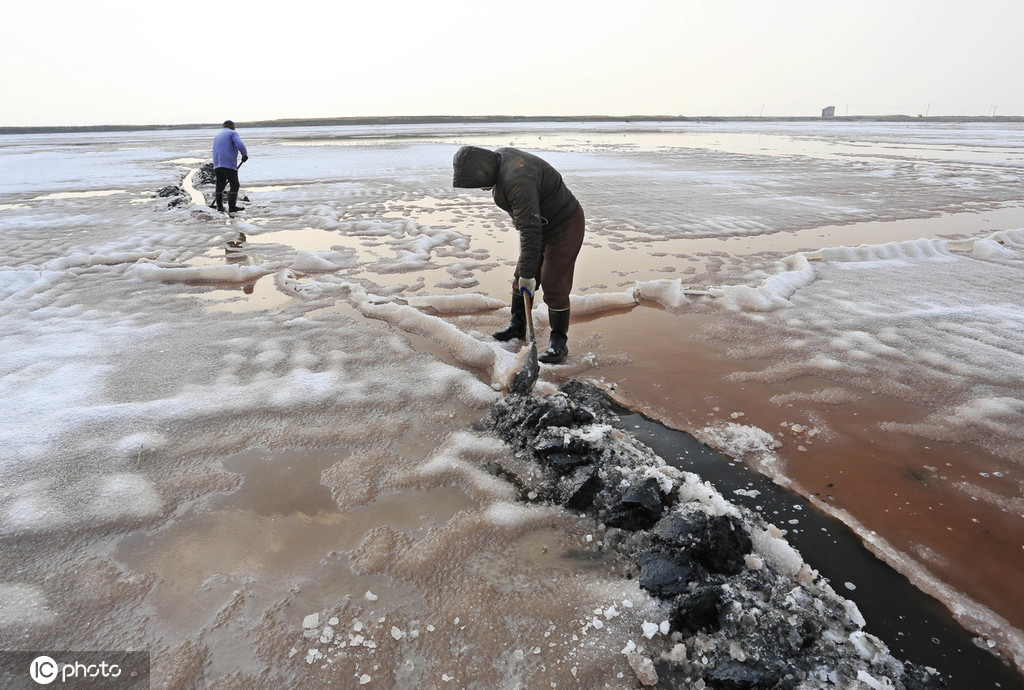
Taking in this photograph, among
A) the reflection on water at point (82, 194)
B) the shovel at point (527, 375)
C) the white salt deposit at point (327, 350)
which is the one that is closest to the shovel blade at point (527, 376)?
the shovel at point (527, 375)

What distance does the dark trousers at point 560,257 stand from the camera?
3.94 meters

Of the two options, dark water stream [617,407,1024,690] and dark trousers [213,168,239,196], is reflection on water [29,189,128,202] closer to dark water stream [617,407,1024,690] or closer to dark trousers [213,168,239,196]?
dark trousers [213,168,239,196]

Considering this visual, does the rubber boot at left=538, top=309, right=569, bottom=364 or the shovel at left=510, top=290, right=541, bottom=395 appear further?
the rubber boot at left=538, top=309, right=569, bottom=364

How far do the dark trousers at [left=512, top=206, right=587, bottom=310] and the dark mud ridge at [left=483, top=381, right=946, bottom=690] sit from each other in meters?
1.37

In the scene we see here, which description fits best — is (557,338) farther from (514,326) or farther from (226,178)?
(226,178)

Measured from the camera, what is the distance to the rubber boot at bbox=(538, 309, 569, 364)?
407 centimetres

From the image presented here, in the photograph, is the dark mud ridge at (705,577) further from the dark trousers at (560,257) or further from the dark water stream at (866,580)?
the dark trousers at (560,257)

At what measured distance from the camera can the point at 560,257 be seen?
13.1 feet

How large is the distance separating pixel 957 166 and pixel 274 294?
21.8m

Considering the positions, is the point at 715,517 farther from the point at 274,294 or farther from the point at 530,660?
the point at 274,294

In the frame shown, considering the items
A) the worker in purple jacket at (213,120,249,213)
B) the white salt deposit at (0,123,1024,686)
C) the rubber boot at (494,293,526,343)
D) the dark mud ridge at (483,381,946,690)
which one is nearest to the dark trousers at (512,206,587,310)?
the rubber boot at (494,293,526,343)

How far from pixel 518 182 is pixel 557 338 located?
1.28 m

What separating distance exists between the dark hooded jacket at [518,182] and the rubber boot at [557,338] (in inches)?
21.7

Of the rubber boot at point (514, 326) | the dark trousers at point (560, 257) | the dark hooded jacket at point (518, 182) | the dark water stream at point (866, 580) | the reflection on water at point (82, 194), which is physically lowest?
the dark water stream at point (866, 580)
